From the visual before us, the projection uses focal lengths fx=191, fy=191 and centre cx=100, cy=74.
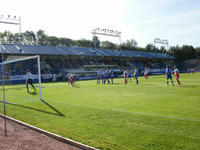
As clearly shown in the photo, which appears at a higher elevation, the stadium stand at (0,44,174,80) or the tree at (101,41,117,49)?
the tree at (101,41,117,49)

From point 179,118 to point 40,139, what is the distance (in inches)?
189

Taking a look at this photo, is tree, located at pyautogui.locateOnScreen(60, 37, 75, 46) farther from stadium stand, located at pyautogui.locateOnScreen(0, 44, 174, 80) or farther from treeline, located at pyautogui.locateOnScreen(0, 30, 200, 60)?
stadium stand, located at pyautogui.locateOnScreen(0, 44, 174, 80)

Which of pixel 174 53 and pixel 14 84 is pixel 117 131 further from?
pixel 174 53

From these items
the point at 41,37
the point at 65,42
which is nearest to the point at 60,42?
the point at 65,42

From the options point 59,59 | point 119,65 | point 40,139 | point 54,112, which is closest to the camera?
point 40,139

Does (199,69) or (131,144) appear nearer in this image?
(131,144)

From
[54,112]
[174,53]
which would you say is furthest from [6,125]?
[174,53]

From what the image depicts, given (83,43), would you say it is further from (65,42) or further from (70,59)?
(70,59)

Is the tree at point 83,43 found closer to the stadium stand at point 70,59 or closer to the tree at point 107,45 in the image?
the tree at point 107,45

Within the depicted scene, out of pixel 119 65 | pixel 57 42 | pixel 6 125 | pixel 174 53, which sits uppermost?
pixel 57 42

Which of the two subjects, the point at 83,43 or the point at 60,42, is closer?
the point at 60,42

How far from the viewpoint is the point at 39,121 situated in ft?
24.7

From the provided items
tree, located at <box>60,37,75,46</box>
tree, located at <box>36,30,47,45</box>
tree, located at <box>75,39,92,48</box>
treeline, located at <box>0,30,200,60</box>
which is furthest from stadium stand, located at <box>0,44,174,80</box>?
tree, located at <box>36,30,47,45</box>

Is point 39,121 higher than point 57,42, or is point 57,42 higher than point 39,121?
point 57,42
